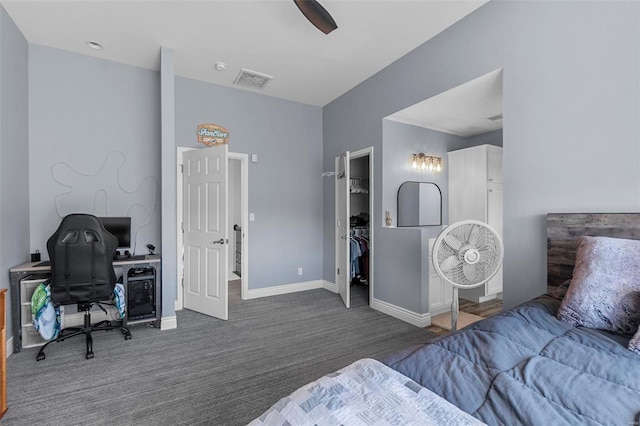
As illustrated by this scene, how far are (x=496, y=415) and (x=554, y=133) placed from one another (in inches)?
80.5

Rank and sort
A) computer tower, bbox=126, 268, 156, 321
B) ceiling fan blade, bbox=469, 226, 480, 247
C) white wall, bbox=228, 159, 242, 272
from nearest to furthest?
ceiling fan blade, bbox=469, 226, 480, 247 → computer tower, bbox=126, 268, 156, 321 → white wall, bbox=228, 159, 242, 272

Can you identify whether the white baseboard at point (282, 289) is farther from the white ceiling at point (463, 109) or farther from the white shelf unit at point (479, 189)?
the white ceiling at point (463, 109)

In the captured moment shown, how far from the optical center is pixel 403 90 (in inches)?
132

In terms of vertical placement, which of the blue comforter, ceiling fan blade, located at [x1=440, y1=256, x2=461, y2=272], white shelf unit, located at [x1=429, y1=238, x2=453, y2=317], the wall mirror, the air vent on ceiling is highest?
the air vent on ceiling

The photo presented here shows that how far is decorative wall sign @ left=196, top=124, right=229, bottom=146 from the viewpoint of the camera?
160 inches

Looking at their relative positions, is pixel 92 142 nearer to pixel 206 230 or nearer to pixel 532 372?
pixel 206 230

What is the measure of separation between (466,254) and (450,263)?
0.45ft

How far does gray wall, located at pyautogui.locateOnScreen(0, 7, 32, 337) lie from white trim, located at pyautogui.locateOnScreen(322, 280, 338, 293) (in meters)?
3.62

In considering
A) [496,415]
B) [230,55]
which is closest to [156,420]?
[496,415]

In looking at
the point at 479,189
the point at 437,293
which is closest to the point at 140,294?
the point at 437,293

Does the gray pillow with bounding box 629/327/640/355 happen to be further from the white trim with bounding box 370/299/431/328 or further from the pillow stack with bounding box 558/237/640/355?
the white trim with bounding box 370/299/431/328

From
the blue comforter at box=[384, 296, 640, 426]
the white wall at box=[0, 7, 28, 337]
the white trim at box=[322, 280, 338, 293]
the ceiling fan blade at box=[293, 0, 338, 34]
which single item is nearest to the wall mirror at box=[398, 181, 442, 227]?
the white trim at box=[322, 280, 338, 293]

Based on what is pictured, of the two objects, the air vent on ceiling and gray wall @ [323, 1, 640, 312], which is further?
the air vent on ceiling

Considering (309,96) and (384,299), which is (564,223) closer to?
(384,299)
